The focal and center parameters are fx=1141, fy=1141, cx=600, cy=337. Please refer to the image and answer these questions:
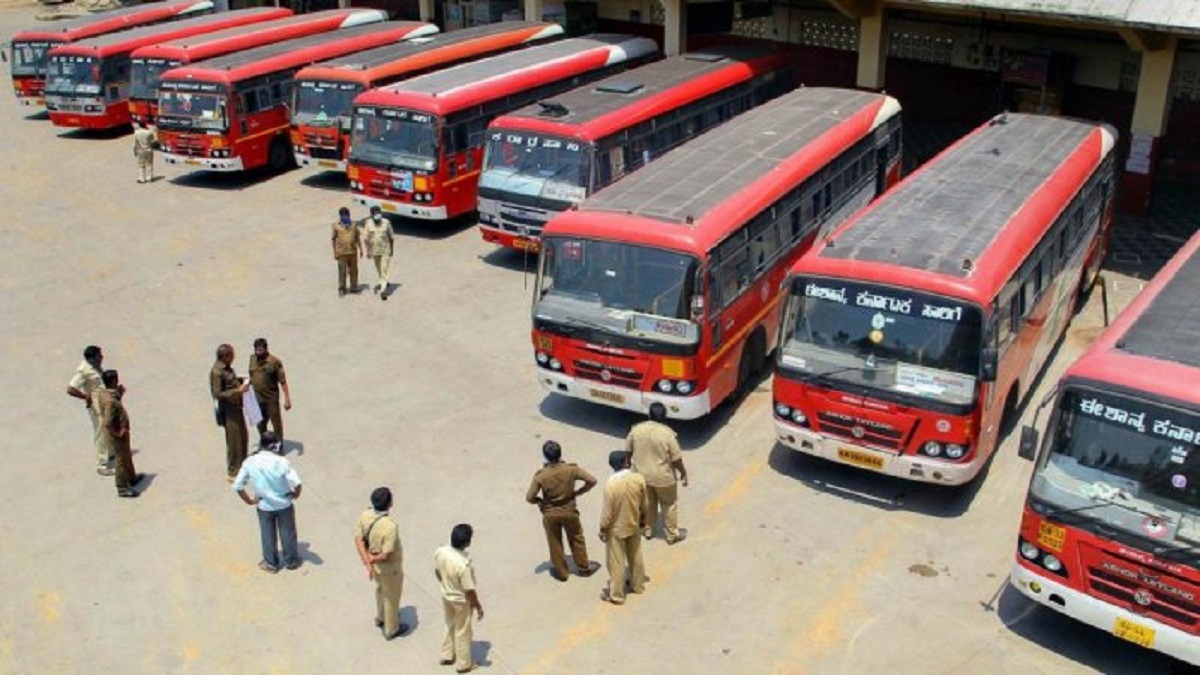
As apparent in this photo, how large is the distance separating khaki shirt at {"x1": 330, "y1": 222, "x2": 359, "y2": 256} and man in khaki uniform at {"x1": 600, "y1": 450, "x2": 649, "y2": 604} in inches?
351

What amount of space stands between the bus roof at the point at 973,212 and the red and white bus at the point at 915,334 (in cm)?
2

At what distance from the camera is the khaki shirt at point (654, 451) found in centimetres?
1048

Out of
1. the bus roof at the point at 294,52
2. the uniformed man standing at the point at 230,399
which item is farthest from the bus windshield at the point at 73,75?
the uniformed man standing at the point at 230,399

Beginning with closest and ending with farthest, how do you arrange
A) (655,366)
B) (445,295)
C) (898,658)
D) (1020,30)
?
(898,658)
(655,366)
(445,295)
(1020,30)

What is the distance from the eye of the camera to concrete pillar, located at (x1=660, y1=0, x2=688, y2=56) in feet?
82.6

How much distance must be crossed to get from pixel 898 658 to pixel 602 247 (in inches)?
219

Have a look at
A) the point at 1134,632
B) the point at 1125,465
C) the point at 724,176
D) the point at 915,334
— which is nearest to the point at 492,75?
the point at 724,176

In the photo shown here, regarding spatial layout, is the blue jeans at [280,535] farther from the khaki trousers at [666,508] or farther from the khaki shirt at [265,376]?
the khaki trousers at [666,508]

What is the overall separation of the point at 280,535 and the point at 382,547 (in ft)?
7.32

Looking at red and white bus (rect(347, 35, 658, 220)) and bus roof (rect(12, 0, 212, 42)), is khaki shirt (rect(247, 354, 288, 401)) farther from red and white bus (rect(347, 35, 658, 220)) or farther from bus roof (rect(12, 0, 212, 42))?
bus roof (rect(12, 0, 212, 42))

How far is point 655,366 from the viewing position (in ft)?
41.2

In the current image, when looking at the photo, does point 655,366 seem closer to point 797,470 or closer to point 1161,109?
point 797,470

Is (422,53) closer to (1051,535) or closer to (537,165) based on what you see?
(537,165)

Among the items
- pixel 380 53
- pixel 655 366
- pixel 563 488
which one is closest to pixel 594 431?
pixel 655 366
